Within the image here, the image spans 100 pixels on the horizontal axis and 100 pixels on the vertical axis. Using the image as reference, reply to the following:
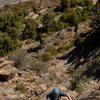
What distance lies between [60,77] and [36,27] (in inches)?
713

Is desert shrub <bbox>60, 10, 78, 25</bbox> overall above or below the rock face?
above

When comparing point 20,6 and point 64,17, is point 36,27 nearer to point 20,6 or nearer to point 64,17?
point 64,17

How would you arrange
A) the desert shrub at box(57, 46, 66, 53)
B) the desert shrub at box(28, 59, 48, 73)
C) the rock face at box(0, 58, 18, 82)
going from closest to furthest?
the rock face at box(0, 58, 18, 82) → the desert shrub at box(28, 59, 48, 73) → the desert shrub at box(57, 46, 66, 53)

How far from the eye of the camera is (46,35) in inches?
1223

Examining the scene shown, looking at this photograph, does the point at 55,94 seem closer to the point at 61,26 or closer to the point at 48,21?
the point at 61,26

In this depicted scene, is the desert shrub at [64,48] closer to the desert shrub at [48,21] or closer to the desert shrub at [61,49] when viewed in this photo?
the desert shrub at [61,49]

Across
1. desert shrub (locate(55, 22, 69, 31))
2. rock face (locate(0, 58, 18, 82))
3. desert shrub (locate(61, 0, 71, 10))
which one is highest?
desert shrub (locate(61, 0, 71, 10))

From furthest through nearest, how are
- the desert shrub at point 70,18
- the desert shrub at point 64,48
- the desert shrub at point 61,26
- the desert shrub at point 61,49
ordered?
the desert shrub at point 70,18
the desert shrub at point 61,26
the desert shrub at point 64,48
the desert shrub at point 61,49

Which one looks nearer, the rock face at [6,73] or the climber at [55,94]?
the climber at [55,94]

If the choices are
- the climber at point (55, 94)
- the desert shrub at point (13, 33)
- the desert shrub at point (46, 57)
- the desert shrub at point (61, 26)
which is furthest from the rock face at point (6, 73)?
the desert shrub at point (61, 26)

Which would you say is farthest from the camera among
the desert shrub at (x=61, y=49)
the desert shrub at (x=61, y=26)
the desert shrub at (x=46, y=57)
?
the desert shrub at (x=61, y=26)

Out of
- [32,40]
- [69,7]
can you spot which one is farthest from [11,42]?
[69,7]

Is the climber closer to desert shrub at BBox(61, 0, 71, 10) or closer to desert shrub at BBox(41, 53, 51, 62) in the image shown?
desert shrub at BBox(41, 53, 51, 62)

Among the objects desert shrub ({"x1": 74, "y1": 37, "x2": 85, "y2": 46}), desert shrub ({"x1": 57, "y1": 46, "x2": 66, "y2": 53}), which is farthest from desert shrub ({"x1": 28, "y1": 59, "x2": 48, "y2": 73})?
desert shrub ({"x1": 74, "y1": 37, "x2": 85, "y2": 46})
